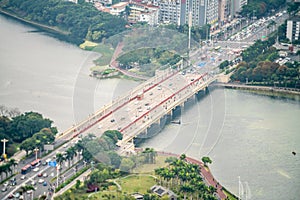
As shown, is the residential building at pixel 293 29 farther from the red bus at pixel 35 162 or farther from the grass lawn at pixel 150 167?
the red bus at pixel 35 162

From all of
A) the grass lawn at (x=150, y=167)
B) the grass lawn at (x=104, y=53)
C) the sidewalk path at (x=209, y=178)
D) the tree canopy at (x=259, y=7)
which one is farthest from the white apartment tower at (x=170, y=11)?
the grass lawn at (x=150, y=167)

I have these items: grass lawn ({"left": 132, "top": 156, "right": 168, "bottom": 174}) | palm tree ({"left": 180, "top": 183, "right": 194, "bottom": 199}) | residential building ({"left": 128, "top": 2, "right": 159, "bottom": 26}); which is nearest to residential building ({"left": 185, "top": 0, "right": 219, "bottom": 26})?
residential building ({"left": 128, "top": 2, "right": 159, "bottom": 26})

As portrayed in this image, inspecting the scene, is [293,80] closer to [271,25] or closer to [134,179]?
[271,25]

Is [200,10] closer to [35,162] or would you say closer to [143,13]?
[143,13]

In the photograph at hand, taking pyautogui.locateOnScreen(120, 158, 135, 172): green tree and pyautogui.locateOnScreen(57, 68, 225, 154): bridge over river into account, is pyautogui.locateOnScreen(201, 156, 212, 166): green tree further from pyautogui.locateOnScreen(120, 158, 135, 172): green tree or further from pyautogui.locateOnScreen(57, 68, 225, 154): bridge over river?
pyautogui.locateOnScreen(57, 68, 225, 154): bridge over river

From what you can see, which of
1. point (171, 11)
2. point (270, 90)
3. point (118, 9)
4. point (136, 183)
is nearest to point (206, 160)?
point (136, 183)

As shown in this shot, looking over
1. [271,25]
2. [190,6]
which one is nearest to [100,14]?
[190,6]
